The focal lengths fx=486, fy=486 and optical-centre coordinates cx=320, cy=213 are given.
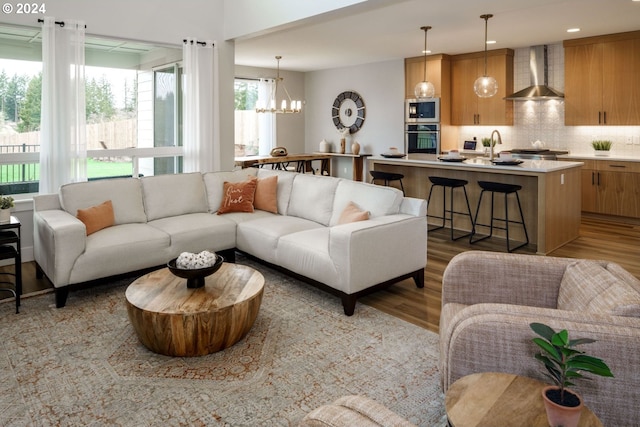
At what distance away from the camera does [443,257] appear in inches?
202

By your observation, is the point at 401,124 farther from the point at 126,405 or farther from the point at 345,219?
the point at 126,405

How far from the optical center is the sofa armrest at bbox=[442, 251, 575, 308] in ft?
7.84

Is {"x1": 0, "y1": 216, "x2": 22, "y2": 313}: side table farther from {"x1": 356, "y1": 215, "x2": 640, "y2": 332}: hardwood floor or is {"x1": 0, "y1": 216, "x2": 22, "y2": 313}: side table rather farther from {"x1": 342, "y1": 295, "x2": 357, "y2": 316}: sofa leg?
{"x1": 356, "y1": 215, "x2": 640, "y2": 332}: hardwood floor

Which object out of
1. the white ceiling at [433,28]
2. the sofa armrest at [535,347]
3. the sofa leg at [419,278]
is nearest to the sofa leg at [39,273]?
the sofa leg at [419,278]

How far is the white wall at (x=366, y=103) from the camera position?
945 cm

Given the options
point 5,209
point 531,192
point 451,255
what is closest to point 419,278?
point 451,255

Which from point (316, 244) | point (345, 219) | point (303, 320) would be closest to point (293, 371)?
point (303, 320)

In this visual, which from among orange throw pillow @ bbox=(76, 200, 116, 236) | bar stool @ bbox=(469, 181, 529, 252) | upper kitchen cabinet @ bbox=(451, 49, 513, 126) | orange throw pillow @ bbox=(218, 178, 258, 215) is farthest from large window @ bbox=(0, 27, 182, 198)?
upper kitchen cabinet @ bbox=(451, 49, 513, 126)

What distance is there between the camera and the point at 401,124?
9.37 metres

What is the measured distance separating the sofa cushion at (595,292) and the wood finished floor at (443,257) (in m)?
1.20

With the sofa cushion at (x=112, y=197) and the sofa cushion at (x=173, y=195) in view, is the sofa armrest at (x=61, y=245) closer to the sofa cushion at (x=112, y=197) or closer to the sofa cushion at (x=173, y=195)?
the sofa cushion at (x=112, y=197)

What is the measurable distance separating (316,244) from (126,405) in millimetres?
1836

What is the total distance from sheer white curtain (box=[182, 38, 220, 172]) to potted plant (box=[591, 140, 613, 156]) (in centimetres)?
558

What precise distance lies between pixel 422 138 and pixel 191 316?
7026 mm
